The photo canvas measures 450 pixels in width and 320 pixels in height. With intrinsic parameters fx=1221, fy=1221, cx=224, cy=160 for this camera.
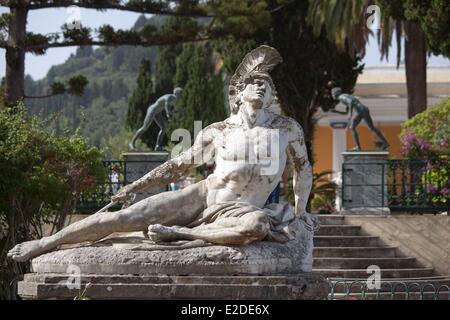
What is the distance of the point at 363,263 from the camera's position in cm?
1684

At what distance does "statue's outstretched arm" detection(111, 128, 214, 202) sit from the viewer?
934 centimetres

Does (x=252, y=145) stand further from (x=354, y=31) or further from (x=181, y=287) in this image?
(x=354, y=31)

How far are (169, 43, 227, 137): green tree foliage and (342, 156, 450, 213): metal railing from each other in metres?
15.3

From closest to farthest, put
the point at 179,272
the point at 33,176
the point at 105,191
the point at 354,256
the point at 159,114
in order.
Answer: the point at 179,272
the point at 33,176
the point at 354,256
the point at 105,191
the point at 159,114

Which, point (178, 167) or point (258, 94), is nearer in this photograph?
point (258, 94)

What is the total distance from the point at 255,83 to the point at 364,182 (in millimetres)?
11080

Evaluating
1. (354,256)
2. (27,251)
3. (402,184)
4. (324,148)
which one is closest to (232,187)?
(27,251)

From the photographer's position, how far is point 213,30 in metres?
23.7

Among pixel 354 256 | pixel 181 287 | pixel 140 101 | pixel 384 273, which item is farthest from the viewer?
pixel 140 101

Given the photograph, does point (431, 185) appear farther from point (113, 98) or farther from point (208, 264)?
point (113, 98)

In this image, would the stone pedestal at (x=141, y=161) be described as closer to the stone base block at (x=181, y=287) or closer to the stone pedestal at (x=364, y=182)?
the stone pedestal at (x=364, y=182)

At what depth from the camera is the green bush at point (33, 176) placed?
46.0 ft

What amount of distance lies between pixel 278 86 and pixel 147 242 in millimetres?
17976
